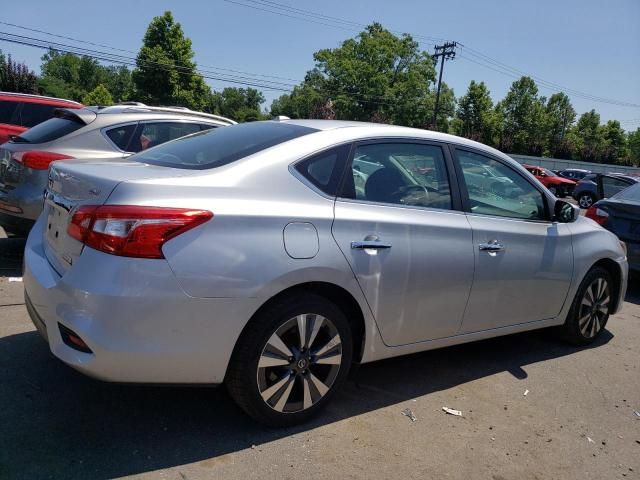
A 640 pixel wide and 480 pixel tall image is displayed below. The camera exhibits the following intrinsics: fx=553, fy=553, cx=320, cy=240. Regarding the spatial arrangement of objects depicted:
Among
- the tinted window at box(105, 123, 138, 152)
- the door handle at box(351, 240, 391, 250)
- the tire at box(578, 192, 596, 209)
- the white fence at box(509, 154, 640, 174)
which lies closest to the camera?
the door handle at box(351, 240, 391, 250)

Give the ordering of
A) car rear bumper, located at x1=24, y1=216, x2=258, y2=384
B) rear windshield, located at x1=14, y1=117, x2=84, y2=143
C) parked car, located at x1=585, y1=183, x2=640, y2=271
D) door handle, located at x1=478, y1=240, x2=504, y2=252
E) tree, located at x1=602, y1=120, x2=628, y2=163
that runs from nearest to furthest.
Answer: car rear bumper, located at x1=24, y1=216, x2=258, y2=384 < door handle, located at x1=478, y1=240, x2=504, y2=252 < rear windshield, located at x1=14, y1=117, x2=84, y2=143 < parked car, located at x1=585, y1=183, x2=640, y2=271 < tree, located at x1=602, y1=120, x2=628, y2=163

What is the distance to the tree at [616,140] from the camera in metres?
79.2

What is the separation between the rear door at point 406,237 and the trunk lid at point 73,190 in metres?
0.98

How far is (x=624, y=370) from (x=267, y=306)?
10.5ft

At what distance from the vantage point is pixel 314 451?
2.80 metres

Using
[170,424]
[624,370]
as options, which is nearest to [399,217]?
[170,424]

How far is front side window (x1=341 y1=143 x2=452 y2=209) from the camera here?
3182 millimetres

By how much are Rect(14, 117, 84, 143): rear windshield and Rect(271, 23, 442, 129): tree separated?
191ft

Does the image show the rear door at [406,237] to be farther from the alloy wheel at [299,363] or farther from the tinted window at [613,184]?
the tinted window at [613,184]

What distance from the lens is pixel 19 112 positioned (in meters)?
8.44

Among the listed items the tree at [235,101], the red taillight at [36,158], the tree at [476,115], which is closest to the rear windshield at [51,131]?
Answer: the red taillight at [36,158]

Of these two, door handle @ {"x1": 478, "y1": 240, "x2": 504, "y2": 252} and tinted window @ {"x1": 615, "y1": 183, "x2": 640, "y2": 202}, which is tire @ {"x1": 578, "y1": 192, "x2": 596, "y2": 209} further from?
door handle @ {"x1": 478, "y1": 240, "x2": 504, "y2": 252}

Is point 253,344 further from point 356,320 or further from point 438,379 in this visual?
point 438,379

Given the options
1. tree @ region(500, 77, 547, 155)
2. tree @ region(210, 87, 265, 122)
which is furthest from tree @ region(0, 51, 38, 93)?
tree @ region(210, 87, 265, 122)
